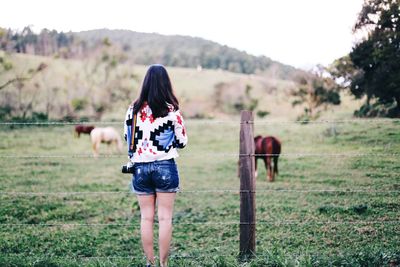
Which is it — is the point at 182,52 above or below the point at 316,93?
above

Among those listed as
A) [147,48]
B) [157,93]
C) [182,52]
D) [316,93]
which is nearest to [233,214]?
[157,93]

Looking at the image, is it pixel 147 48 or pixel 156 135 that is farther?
pixel 147 48

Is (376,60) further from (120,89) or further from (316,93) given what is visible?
(120,89)

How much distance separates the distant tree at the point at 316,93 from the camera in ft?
40.7

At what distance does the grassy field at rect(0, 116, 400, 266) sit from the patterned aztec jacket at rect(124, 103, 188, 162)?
56 centimetres

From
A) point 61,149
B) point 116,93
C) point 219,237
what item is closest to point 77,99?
point 116,93

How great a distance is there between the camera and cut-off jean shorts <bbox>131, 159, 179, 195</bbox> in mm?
4008

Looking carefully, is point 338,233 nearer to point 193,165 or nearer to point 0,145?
point 193,165

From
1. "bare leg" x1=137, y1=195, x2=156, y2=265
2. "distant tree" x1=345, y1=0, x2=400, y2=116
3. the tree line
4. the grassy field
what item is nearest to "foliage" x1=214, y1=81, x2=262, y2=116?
the grassy field

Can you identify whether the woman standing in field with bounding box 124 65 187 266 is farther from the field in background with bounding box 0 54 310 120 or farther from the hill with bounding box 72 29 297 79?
the hill with bounding box 72 29 297 79

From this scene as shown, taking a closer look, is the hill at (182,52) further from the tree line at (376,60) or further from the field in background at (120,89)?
the tree line at (376,60)

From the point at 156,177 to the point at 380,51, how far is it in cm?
540

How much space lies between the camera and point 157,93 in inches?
156

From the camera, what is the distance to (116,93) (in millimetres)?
39344
